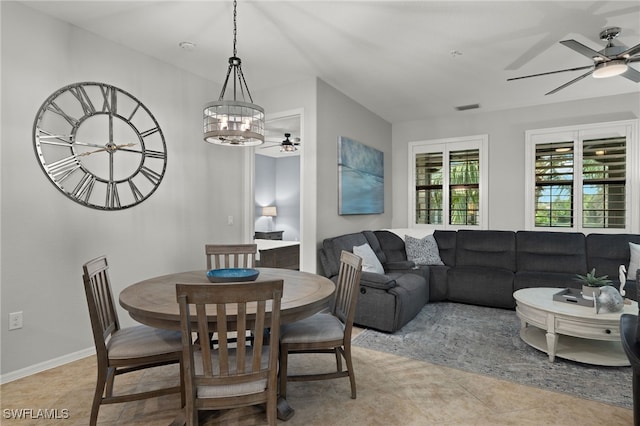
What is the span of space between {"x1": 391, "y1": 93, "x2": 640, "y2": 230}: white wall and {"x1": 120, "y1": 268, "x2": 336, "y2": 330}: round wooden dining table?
12.9 feet

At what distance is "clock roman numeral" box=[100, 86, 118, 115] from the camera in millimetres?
3037

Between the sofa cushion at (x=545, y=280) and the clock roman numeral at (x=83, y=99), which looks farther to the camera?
the sofa cushion at (x=545, y=280)

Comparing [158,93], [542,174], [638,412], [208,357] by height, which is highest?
[158,93]

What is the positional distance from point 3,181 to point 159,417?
1934 mm

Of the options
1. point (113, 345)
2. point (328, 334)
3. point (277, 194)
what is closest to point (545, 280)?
point (328, 334)

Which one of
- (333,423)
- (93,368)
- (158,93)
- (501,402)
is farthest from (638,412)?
(158,93)

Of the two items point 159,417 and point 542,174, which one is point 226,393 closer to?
point 159,417

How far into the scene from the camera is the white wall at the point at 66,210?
2498mm

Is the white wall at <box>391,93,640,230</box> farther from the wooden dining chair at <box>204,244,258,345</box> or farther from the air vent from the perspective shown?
the wooden dining chair at <box>204,244,258,345</box>

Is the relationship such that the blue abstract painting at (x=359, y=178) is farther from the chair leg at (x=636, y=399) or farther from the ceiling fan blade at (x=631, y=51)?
the chair leg at (x=636, y=399)

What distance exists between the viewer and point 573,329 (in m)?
2.71

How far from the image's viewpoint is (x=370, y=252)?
3.98 meters

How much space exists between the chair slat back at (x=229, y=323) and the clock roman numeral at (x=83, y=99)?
7.52 feet

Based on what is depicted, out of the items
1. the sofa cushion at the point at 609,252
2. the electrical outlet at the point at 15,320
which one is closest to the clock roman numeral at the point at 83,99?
the electrical outlet at the point at 15,320
